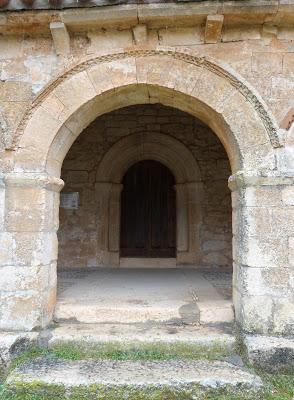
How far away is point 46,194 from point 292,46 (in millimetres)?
2541

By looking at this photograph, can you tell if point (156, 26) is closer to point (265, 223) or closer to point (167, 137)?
point (265, 223)

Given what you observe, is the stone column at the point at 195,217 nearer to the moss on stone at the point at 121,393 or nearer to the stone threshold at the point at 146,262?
the stone threshold at the point at 146,262

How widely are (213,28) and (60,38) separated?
134 cm

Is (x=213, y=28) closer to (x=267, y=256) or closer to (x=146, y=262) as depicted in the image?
(x=267, y=256)

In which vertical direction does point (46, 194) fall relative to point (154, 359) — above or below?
above

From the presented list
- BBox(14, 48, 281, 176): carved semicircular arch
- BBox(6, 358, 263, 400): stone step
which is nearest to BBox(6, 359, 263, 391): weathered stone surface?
BBox(6, 358, 263, 400): stone step

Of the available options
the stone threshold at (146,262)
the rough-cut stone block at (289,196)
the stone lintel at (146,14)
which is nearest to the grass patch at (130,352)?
the rough-cut stone block at (289,196)

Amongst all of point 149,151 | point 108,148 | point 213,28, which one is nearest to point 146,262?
point 149,151

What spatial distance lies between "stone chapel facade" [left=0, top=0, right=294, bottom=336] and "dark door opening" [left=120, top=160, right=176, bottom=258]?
302cm

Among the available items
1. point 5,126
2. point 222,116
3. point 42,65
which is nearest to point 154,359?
point 222,116

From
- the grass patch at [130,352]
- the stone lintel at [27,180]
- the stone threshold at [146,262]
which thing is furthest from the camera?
the stone threshold at [146,262]

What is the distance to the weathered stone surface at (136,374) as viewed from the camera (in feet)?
7.60

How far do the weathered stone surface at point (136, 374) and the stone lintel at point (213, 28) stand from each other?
8.83 ft

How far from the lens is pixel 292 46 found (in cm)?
304
